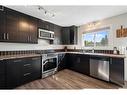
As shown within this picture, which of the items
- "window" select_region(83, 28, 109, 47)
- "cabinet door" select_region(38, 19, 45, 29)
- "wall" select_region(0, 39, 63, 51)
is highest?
"cabinet door" select_region(38, 19, 45, 29)

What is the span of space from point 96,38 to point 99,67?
62.1 inches

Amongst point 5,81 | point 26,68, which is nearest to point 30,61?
point 26,68

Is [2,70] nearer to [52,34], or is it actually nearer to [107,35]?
[52,34]

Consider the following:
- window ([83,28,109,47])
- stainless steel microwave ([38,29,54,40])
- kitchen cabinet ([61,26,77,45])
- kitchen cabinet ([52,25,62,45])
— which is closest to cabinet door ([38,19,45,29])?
stainless steel microwave ([38,29,54,40])

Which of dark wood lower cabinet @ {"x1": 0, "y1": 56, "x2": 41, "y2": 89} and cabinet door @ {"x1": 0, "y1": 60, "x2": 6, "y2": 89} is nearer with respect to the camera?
cabinet door @ {"x1": 0, "y1": 60, "x2": 6, "y2": 89}

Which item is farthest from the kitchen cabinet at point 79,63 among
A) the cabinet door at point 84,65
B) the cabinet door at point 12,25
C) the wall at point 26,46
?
the cabinet door at point 12,25

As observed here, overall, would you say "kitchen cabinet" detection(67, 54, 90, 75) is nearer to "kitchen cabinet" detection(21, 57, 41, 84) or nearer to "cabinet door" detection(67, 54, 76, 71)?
"cabinet door" detection(67, 54, 76, 71)

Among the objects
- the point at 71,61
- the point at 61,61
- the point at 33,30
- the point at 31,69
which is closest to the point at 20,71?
the point at 31,69

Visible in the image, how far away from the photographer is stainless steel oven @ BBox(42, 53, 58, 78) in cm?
381

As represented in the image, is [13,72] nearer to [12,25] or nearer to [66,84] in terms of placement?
[12,25]

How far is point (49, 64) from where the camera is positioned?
4.09 m

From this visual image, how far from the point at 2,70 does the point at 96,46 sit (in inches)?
144

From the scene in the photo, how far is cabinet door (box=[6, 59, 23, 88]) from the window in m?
3.23

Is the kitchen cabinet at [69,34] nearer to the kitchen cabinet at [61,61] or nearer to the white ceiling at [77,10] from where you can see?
the kitchen cabinet at [61,61]
